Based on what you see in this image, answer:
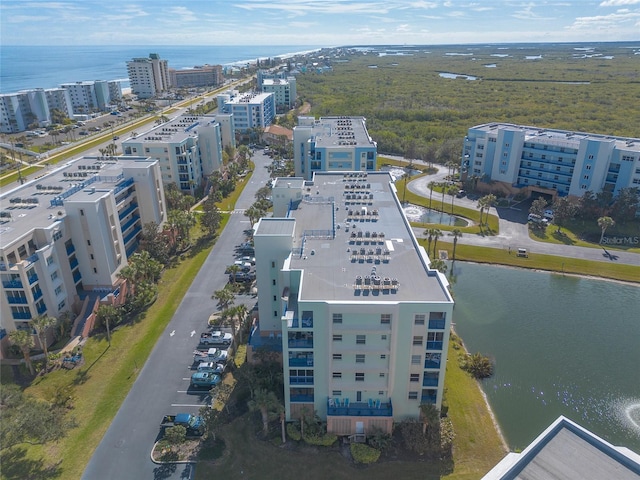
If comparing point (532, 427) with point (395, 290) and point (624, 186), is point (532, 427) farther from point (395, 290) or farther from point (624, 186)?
point (624, 186)

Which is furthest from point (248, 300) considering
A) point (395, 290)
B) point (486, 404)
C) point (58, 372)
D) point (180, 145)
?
point (180, 145)

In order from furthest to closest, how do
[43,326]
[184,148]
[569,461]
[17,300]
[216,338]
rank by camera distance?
[184,148] → [216,338] → [17,300] → [43,326] → [569,461]

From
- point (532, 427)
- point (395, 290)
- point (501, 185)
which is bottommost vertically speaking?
point (532, 427)

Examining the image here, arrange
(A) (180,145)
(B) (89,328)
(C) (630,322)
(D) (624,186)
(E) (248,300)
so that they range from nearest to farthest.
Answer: (B) (89,328) < (C) (630,322) < (E) (248,300) < (D) (624,186) < (A) (180,145)

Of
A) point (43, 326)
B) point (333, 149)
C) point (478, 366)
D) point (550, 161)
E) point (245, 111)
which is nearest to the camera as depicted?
point (43, 326)

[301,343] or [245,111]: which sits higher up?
[245,111]

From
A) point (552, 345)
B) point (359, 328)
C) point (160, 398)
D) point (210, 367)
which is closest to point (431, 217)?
point (552, 345)

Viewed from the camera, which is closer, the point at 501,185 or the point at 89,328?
the point at 89,328

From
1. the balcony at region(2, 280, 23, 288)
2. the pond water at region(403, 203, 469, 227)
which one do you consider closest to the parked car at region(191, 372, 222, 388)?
the balcony at region(2, 280, 23, 288)

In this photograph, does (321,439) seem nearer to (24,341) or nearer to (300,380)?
(300,380)
